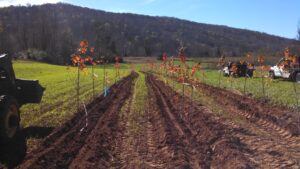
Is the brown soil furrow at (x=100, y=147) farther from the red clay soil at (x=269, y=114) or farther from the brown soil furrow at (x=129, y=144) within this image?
the red clay soil at (x=269, y=114)

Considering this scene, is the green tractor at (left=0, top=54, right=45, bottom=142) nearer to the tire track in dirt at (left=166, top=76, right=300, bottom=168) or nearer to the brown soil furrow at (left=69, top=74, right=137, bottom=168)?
Result: the brown soil furrow at (left=69, top=74, right=137, bottom=168)

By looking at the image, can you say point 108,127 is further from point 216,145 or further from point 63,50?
point 63,50

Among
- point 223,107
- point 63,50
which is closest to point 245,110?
point 223,107

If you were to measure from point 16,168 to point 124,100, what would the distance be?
1310cm

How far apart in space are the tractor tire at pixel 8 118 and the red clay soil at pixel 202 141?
3.45 metres

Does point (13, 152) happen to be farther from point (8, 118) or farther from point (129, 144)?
point (129, 144)

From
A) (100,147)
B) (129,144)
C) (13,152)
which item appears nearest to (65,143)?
(100,147)

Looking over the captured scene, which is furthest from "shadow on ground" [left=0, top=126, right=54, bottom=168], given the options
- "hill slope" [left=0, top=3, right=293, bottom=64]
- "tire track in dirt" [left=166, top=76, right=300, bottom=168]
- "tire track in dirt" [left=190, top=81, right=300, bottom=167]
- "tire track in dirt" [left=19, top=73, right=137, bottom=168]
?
"hill slope" [left=0, top=3, right=293, bottom=64]

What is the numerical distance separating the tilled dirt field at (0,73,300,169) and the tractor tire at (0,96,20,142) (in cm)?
63

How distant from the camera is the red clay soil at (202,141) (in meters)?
8.66

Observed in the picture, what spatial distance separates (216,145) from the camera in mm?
10188

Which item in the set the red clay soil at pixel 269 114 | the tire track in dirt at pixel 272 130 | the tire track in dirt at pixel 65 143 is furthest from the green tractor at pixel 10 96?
the red clay soil at pixel 269 114

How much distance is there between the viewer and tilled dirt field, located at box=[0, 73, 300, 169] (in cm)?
877

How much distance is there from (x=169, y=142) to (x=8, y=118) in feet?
12.8
